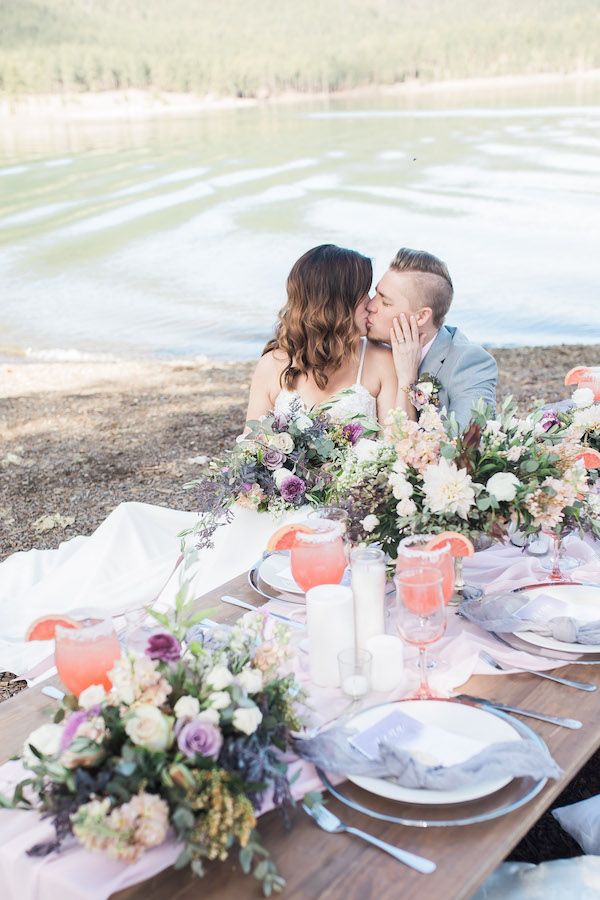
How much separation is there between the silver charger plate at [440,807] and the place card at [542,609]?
0.62 metres

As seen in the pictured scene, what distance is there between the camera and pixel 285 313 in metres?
3.83

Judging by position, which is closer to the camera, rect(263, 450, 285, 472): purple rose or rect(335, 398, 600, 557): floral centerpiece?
rect(335, 398, 600, 557): floral centerpiece

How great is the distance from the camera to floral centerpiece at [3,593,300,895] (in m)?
1.42

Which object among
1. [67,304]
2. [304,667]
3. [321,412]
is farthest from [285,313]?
[67,304]

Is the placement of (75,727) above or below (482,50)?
below

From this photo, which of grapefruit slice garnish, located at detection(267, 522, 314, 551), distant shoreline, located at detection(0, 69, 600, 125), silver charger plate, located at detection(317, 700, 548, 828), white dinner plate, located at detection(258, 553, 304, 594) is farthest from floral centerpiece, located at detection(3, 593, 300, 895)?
distant shoreline, located at detection(0, 69, 600, 125)

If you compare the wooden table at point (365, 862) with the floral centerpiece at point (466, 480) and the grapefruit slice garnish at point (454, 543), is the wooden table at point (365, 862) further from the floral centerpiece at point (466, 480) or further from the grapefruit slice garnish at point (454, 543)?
the floral centerpiece at point (466, 480)

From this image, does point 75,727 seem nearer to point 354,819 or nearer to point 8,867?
point 8,867

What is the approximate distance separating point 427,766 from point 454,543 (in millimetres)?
632

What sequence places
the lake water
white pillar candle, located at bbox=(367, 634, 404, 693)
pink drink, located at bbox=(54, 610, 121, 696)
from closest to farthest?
pink drink, located at bbox=(54, 610, 121, 696)
white pillar candle, located at bbox=(367, 634, 404, 693)
the lake water

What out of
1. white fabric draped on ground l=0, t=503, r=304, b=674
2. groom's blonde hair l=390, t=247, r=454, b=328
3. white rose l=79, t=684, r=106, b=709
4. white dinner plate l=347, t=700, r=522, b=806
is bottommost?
white fabric draped on ground l=0, t=503, r=304, b=674

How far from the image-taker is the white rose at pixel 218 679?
159 centimetres

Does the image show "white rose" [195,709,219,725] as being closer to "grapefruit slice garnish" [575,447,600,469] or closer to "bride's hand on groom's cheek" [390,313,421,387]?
"grapefruit slice garnish" [575,447,600,469]

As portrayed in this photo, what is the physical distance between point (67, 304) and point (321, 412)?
13.5 meters
